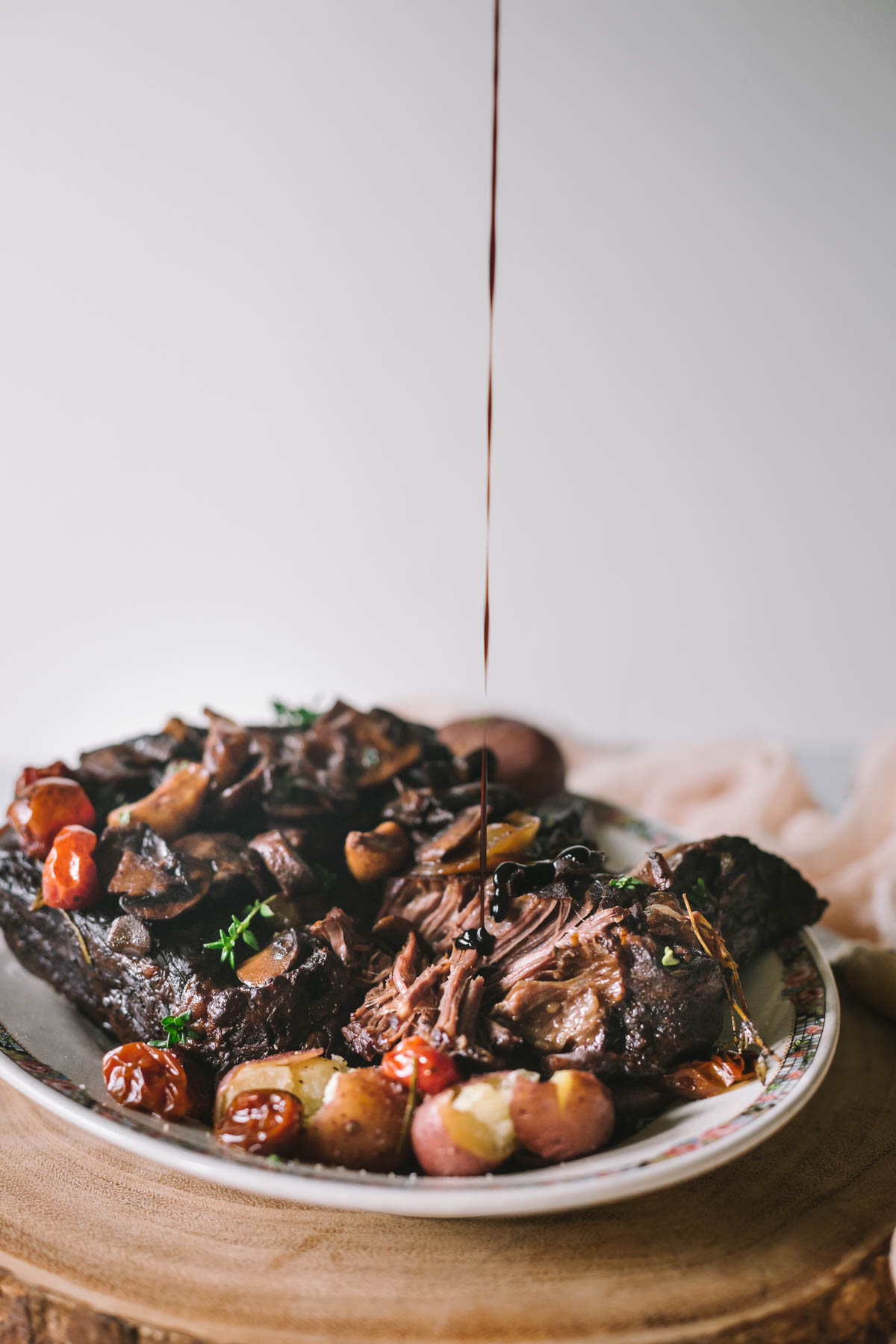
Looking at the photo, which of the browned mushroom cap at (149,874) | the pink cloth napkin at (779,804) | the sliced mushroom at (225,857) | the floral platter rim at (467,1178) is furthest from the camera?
the pink cloth napkin at (779,804)

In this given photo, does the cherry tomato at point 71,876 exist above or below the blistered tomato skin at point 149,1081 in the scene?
above

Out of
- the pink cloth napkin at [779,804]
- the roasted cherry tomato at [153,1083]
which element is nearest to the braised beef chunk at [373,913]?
the roasted cherry tomato at [153,1083]

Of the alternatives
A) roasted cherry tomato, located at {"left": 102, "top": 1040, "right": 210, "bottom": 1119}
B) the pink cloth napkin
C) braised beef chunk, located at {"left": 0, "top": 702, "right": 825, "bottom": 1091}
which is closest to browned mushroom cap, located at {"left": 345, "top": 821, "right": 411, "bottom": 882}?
braised beef chunk, located at {"left": 0, "top": 702, "right": 825, "bottom": 1091}

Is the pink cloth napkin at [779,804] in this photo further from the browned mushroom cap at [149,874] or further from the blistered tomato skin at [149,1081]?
the blistered tomato skin at [149,1081]

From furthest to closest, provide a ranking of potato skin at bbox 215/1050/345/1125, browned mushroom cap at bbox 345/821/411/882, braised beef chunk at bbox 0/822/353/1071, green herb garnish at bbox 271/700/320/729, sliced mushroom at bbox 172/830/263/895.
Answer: green herb garnish at bbox 271/700/320/729 → browned mushroom cap at bbox 345/821/411/882 → sliced mushroom at bbox 172/830/263/895 → braised beef chunk at bbox 0/822/353/1071 → potato skin at bbox 215/1050/345/1125

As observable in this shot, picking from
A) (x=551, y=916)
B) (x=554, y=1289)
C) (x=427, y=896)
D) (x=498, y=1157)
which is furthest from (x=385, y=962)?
(x=554, y=1289)

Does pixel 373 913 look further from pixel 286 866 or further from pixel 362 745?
pixel 362 745

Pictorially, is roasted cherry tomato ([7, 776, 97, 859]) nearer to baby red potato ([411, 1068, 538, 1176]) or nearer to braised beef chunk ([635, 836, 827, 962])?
baby red potato ([411, 1068, 538, 1176])

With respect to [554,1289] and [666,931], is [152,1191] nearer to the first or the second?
[554,1289]
